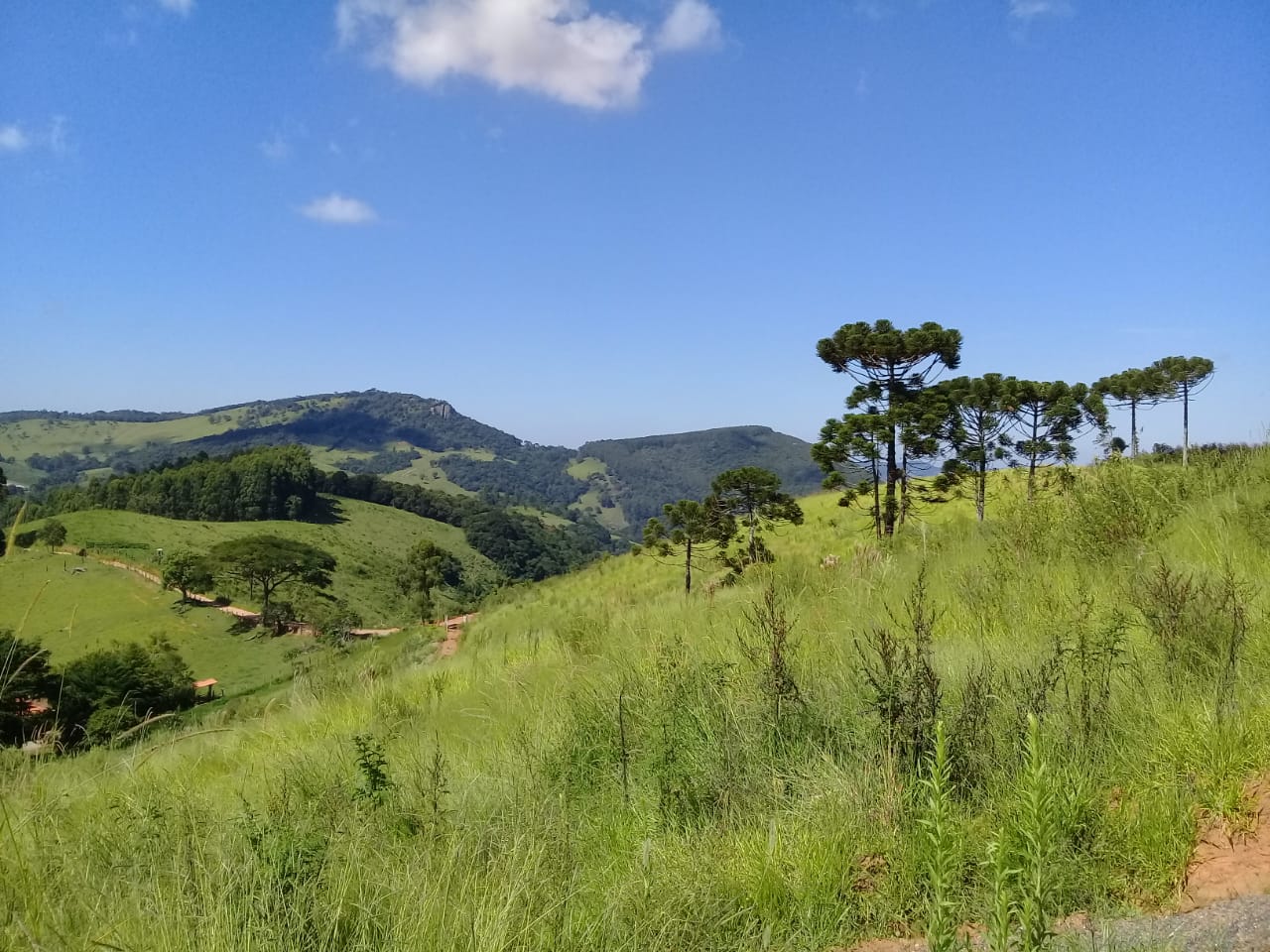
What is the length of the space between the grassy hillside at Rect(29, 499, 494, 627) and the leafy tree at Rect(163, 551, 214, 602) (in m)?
4.51

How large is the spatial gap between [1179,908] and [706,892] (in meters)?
1.62

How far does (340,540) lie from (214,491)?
88.7ft

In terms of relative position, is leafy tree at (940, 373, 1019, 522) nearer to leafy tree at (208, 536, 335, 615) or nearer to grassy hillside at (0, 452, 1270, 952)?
grassy hillside at (0, 452, 1270, 952)

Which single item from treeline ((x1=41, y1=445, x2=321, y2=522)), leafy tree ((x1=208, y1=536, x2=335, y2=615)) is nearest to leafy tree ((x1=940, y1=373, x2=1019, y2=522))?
leafy tree ((x1=208, y1=536, x2=335, y2=615))

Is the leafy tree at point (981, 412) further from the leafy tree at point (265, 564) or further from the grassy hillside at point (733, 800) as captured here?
the leafy tree at point (265, 564)

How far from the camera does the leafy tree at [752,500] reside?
20709mm

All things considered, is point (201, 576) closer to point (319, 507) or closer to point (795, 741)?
point (319, 507)

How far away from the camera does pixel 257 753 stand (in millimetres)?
6430

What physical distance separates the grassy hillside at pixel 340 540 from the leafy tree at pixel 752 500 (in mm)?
72789

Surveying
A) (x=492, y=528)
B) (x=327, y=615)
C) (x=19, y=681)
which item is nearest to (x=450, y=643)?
(x=19, y=681)

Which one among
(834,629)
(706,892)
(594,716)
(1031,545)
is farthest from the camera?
(1031,545)

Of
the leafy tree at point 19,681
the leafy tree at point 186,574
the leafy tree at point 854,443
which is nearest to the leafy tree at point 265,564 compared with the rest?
the leafy tree at point 186,574

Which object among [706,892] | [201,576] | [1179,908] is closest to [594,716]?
[706,892]

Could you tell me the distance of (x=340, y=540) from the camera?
12125cm
